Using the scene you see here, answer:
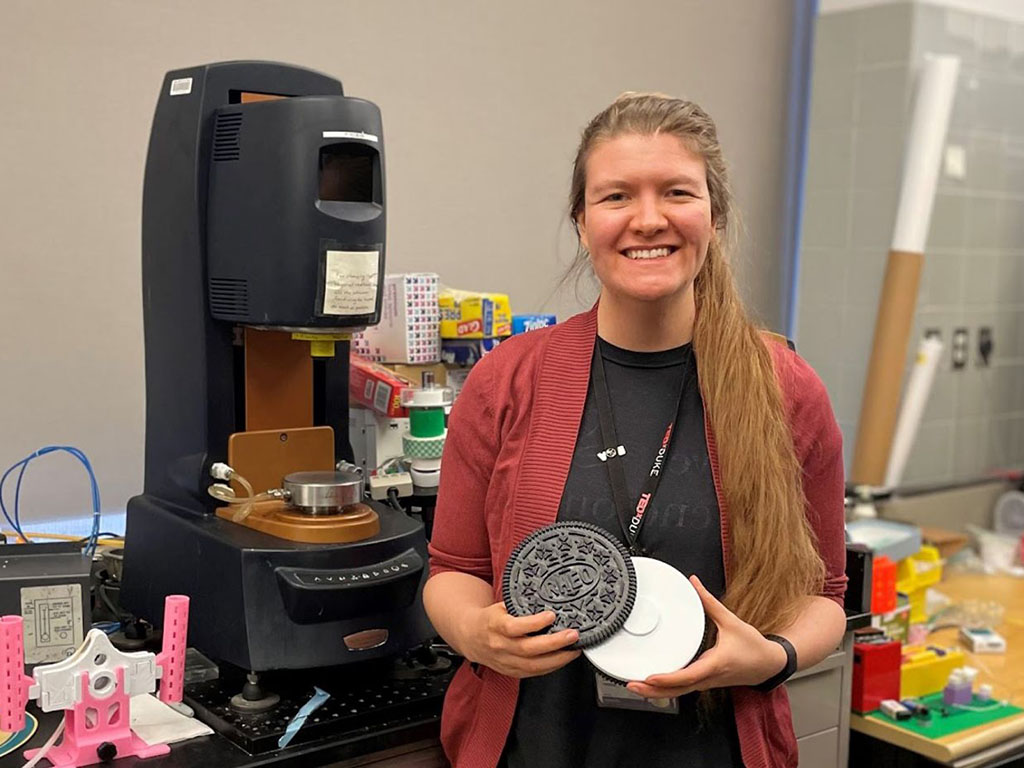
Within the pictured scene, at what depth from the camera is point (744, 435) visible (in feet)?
4.22

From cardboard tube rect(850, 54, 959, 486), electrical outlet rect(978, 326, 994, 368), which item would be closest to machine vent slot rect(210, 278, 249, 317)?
cardboard tube rect(850, 54, 959, 486)

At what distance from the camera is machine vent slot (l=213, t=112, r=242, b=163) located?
1.48 meters

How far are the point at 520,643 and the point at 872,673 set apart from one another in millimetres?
1179

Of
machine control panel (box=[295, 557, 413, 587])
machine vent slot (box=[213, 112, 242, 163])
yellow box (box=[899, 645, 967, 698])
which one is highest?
machine vent slot (box=[213, 112, 242, 163])

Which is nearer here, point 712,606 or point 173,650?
point 712,606

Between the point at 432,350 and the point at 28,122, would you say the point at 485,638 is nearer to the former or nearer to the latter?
the point at 432,350

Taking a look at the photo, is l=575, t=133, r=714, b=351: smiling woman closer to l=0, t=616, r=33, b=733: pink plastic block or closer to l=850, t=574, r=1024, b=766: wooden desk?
l=0, t=616, r=33, b=733: pink plastic block

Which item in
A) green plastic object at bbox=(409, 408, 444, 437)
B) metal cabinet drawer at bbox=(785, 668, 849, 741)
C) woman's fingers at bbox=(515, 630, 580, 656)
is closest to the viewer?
woman's fingers at bbox=(515, 630, 580, 656)

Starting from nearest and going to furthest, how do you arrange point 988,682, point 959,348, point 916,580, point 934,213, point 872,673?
point 872,673
point 988,682
point 916,580
point 934,213
point 959,348

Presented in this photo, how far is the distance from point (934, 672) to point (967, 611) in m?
0.59

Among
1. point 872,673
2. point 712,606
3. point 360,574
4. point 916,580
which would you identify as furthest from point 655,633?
point 916,580

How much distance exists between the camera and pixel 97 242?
2104mm

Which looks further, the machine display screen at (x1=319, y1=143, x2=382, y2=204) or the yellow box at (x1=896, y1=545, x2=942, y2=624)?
the yellow box at (x1=896, y1=545, x2=942, y2=624)

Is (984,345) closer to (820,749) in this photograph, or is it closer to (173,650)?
(820,749)
